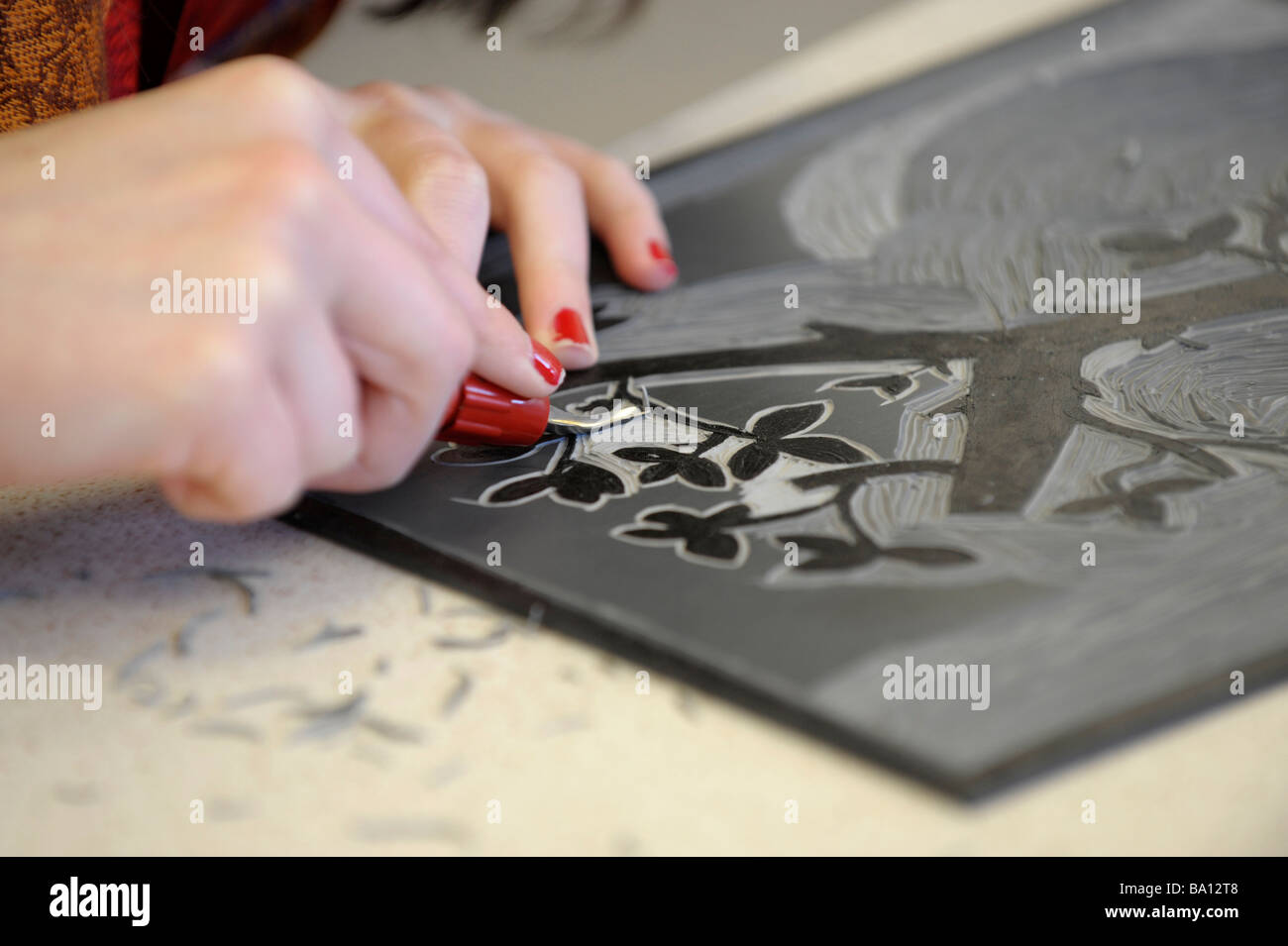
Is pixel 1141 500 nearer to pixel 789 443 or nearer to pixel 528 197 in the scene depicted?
pixel 789 443

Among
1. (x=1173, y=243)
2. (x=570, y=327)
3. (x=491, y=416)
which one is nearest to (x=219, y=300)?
(x=491, y=416)

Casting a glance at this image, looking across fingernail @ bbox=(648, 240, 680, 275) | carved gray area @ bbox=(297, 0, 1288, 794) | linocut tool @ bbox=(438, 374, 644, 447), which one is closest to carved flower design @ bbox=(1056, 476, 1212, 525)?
carved gray area @ bbox=(297, 0, 1288, 794)

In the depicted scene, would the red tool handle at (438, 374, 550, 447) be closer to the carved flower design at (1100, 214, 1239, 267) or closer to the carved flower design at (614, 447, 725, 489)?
the carved flower design at (614, 447, 725, 489)

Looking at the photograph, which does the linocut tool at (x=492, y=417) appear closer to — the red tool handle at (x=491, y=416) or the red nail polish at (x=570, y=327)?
the red tool handle at (x=491, y=416)

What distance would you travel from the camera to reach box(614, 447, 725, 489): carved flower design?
485 millimetres

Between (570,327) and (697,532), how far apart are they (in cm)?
23

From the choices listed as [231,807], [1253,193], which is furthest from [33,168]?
[1253,193]

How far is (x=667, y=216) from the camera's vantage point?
0.83 metres

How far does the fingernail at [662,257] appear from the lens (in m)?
0.74

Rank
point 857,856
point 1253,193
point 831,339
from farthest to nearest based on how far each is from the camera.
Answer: point 1253,193 → point 831,339 → point 857,856

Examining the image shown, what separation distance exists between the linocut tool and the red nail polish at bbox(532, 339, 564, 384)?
0.01 metres

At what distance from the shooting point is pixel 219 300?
1.17 ft
